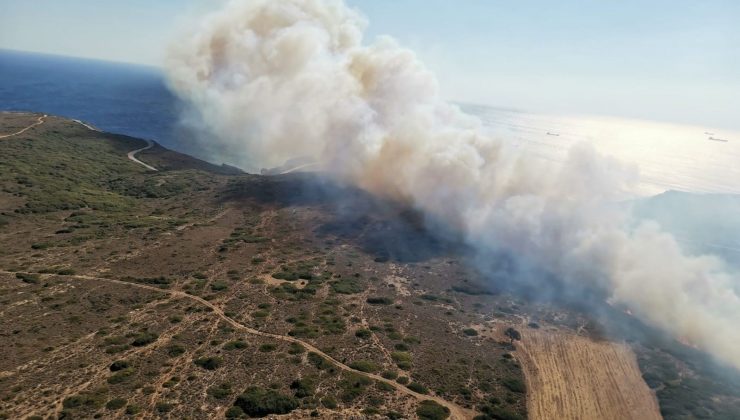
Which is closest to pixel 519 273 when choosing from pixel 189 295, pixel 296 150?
pixel 189 295

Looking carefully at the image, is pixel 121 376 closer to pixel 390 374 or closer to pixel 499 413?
pixel 390 374

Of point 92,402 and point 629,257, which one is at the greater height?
point 629,257

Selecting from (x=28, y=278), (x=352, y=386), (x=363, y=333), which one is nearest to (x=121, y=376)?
(x=352, y=386)

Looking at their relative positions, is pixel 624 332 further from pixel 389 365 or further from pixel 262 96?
pixel 262 96

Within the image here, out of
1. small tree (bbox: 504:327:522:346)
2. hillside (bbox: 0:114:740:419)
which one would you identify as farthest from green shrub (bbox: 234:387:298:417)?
small tree (bbox: 504:327:522:346)

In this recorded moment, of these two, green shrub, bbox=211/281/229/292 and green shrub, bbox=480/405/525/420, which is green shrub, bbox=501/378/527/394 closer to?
green shrub, bbox=480/405/525/420
